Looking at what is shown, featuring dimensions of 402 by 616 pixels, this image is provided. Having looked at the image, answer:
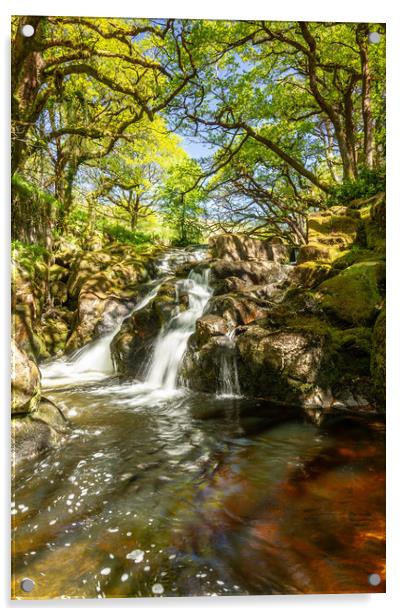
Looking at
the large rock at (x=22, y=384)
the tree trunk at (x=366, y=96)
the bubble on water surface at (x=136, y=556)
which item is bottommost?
the bubble on water surface at (x=136, y=556)

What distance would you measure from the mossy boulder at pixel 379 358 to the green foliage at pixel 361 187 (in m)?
1.86

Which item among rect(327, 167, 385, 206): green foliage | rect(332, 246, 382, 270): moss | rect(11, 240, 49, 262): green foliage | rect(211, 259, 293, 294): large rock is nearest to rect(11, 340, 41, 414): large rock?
rect(11, 240, 49, 262): green foliage

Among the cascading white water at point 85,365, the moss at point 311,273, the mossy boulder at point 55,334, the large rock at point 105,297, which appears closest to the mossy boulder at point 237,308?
the moss at point 311,273

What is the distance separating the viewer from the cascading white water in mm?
4672

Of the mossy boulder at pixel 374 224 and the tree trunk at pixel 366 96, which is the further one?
the mossy boulder at pixel 374 224

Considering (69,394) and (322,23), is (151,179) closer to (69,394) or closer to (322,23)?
(322,23)

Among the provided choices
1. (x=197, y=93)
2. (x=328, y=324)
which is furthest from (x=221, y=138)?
(x=328, y=324)

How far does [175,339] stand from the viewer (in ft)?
18.4

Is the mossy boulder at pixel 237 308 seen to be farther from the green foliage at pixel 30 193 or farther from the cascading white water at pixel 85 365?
the green foliage at pixel 30 193

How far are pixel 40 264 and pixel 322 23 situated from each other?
371 centimetres

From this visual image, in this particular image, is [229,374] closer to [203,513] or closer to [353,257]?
[353,257]

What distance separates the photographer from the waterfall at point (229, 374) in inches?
173

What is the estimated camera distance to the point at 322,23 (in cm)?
268
